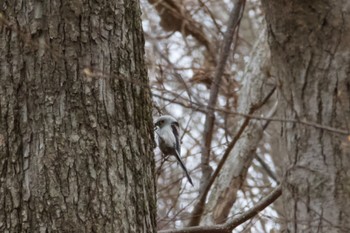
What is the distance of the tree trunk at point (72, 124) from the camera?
2.80 m

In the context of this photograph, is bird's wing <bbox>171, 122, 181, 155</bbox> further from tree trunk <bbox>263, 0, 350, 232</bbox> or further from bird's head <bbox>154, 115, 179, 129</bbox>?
tree trunk <bbox>263, 0, 350, 232</bbox>

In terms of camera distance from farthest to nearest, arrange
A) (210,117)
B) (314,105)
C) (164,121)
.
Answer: (210,117) → (164,121) → (314,105)

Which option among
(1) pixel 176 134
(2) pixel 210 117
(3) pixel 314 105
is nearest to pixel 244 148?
(2) pixel 210 117

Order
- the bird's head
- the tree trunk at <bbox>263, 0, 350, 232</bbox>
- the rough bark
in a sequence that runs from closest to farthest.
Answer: the tree trunk at <bbox>263, 0, 350, 232</bbox> → the bird's head → the rough bark

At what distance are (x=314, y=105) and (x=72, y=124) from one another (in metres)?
0.93

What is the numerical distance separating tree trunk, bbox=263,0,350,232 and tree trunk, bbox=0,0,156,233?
584 mm

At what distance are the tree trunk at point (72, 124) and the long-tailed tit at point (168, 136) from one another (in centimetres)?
176

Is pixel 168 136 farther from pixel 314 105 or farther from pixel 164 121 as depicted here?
pixel 314 105

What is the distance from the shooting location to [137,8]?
329 cm

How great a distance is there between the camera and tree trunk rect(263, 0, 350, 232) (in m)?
2.73

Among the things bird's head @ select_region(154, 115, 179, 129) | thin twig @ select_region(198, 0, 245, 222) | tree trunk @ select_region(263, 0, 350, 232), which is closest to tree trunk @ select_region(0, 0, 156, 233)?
tree trunk @ select_region(263, 0, 350, 232)

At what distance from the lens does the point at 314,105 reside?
2.81 meters

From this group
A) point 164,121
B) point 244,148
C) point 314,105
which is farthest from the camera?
point 244,148

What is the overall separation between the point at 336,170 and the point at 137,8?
1.15 meters
